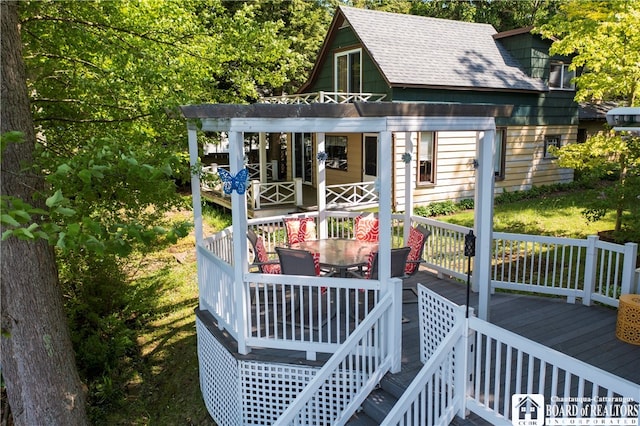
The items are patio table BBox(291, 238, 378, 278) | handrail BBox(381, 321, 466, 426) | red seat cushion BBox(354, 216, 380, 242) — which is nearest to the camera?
handrail BBox(381, 321, 466, 426)

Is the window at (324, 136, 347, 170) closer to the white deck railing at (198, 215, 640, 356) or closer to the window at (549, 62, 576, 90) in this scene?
the window at (549, 62, 576, 90)

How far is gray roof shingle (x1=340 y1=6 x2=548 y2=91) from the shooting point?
14.7 m

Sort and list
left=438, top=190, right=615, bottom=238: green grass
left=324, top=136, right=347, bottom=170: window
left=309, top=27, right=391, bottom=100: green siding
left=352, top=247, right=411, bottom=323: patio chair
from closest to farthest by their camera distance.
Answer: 1. left=352, top=247, right=411, bottom=323: patio chair
2. left=438, top=190, right=615, bottom=238: green grass
3. left=309, top=27, right=391, bottom=100: green siding
4. left=324, top=136, right=347, bottom=170: window

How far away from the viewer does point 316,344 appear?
5.54 metres

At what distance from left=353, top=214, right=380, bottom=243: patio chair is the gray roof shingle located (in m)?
6.48

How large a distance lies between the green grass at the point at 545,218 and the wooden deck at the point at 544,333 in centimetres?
522

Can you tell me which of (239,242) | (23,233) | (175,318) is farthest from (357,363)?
(175,318)

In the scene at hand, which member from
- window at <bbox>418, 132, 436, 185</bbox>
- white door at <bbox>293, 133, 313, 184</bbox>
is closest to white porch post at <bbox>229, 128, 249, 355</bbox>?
window at <bbox>418, 132, 436, 185</bbox>

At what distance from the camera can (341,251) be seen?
301 inches

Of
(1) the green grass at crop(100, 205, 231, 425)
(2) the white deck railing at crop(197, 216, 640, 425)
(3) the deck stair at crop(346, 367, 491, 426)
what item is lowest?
(1) the green grass at crop(100, 205, 231, 425)

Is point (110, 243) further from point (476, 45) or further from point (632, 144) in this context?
point (476, 45)

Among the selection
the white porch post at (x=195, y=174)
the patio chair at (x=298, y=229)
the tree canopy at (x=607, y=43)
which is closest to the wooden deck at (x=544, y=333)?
the white porch post at (x=195, y=174)

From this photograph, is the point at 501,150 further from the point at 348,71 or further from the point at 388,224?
the point at 388,224

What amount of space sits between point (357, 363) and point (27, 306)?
11.3 feet
